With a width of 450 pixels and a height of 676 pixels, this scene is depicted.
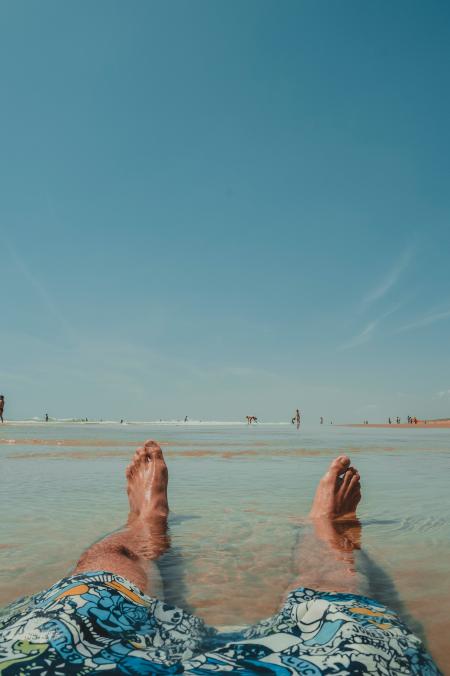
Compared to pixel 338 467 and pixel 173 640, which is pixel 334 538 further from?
pixel 173 640

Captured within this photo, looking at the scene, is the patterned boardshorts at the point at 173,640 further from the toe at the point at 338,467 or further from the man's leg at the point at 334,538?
the toe at the point at 338,467

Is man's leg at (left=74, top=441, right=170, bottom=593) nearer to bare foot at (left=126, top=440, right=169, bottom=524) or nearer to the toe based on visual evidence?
bare foot at (left=126, top=440, right=169, bottom=524)

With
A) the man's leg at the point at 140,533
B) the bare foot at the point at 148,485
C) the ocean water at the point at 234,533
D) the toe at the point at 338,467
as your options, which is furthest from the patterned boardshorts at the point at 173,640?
the toe at the point at 338,467

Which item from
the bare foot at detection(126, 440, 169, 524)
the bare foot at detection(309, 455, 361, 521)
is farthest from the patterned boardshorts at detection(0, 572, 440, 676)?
the bare foot at detection(309, 455, 361, 521)

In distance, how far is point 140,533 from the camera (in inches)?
102

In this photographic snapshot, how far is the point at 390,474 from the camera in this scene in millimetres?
5090

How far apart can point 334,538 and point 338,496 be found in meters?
0.70

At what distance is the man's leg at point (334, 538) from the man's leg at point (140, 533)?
646 millimetres

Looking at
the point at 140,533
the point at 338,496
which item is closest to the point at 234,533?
the point at 140,533

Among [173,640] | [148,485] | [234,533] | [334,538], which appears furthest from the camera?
[148,485]

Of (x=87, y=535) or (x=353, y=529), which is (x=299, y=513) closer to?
(x=353, y=529)

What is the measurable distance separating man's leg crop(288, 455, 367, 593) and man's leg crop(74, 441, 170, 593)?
646 millimetres

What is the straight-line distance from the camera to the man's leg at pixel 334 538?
1778 millimetres

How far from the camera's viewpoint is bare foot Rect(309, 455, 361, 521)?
312cm
